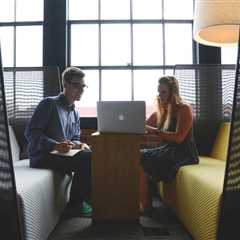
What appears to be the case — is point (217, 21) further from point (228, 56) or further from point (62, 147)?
point (228, 56)

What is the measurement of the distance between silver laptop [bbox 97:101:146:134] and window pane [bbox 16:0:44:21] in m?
1.95

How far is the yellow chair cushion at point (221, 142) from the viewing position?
3.46 metres

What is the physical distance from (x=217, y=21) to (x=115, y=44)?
2.07 metres

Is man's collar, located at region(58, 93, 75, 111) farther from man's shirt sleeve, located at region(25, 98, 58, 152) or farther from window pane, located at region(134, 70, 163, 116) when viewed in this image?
window pane, located at region(134, 70, 163, 116)

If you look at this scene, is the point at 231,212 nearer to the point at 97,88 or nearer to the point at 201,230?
the point at 201,230

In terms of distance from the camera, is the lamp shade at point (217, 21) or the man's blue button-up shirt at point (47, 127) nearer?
the lamp shade at point (217, 21)

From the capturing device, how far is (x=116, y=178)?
2818 mm

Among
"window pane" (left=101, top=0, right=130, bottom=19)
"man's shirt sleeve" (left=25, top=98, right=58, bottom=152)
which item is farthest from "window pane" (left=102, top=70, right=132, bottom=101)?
"man's shirt sleeve" (left=25, top=98, right=58, bottom=152)

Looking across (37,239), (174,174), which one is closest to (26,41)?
(174,174)

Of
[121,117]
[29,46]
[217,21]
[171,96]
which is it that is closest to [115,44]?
[29,46]

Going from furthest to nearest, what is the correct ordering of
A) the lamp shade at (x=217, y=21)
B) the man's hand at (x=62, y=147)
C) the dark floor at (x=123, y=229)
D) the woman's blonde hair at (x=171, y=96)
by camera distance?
the woman's blonde hair at (x=171, y=96)
the man's hand at (x=62, y=147)
the dark floor at (x=123, y=229)
the lamp shade at (x=217, y=21)

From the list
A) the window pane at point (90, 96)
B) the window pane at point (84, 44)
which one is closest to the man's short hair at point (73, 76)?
the window pane at point (90, 96)

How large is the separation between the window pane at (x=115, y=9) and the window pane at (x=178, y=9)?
427 millimetres

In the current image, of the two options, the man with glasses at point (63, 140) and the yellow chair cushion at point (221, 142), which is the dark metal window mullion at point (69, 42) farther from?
the yellow chair cushion at point (221, 142)
